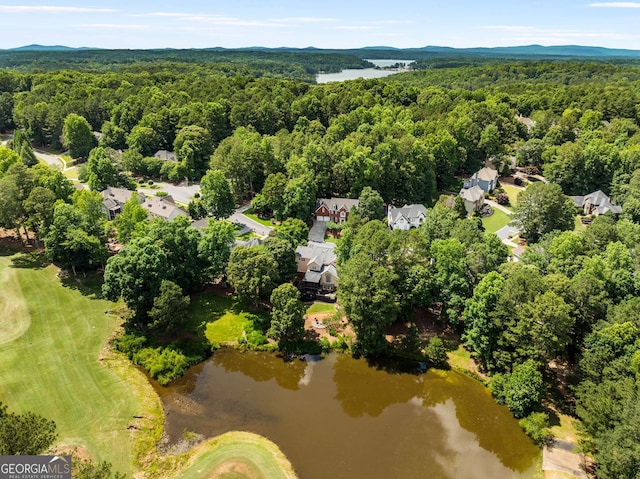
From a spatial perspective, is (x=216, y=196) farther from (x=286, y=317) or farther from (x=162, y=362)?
(x=162, y=362)

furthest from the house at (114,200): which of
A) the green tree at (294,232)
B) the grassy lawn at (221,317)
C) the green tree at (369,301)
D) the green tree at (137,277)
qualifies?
the green tree at (369,301)

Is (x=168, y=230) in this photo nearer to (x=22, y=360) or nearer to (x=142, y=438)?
(x=22, y=360)

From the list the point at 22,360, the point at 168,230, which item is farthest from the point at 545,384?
the point at 22,360

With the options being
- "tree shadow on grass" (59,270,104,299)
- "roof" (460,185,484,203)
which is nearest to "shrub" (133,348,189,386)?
"tree shadow on grass" (59,270,104,299)

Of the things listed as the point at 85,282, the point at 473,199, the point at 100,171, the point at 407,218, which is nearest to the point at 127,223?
the point at 85,282

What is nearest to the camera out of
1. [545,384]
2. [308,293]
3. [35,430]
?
[35,430]

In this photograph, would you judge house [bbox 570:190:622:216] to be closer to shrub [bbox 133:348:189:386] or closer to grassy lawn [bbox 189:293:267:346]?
grassy lawn [bbox 189:293:267:346]
